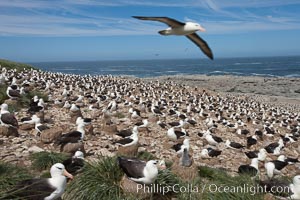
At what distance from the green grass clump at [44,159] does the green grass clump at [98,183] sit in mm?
1418

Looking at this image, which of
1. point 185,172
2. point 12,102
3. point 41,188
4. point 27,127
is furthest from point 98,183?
point 12,102

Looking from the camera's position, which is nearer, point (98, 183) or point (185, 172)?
point (98, 183)

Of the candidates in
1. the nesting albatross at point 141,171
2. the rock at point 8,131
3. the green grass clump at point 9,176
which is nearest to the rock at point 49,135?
the rock at point 8,131

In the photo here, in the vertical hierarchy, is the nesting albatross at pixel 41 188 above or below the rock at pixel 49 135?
above

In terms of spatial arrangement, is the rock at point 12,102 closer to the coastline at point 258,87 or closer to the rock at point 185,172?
the rock at point 185,172

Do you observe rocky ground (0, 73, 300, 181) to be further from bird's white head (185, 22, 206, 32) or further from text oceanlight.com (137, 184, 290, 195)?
bird's white head (185, 22, 206, 32)

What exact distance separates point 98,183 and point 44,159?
218cm

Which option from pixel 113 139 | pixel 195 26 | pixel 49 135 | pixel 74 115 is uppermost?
pixel 195 26

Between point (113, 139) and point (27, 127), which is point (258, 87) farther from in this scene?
point (27, 127)

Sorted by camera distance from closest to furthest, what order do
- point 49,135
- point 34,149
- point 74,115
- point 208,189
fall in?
point 208,189
point 34,149
point 49,135
point 74,115

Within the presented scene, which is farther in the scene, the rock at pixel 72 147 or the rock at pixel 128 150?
the rock at pixel 128 150

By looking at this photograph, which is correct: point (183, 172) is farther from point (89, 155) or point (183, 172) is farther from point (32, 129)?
point (32, 129)

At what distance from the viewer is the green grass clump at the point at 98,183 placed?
5.80m

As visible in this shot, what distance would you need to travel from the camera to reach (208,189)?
603cm
